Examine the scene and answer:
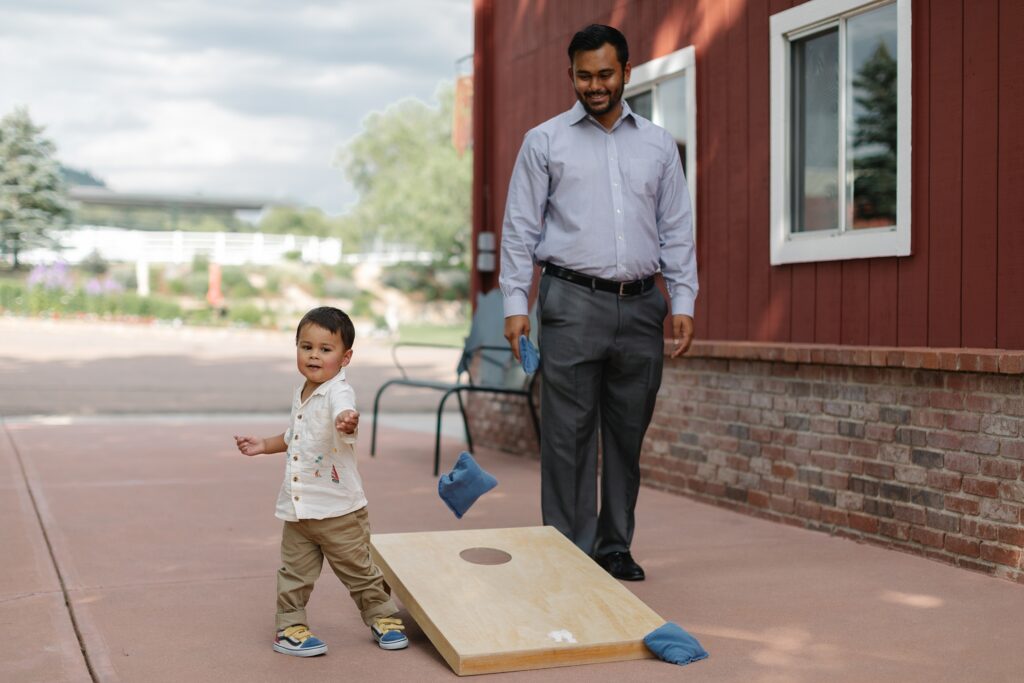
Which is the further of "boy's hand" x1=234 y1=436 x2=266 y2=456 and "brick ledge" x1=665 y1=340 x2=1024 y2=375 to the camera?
"brick ledge" x1=665 y1=340 x2=1024 y2=375

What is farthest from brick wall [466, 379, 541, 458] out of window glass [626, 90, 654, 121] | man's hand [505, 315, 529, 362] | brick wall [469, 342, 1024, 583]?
man's hand [505, 315, 529, 362]

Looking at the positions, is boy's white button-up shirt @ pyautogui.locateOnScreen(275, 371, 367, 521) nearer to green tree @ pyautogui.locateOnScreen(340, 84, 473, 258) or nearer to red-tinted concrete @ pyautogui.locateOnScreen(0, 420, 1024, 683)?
red-tinted concrete @ pyautogui.locateOnScreen(0, 420, 1024, 683)

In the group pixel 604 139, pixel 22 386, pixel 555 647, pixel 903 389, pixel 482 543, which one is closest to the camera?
pixel 555 647

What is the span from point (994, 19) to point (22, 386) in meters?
12.6

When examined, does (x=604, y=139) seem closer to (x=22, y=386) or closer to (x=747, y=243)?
(x=747, y=243)

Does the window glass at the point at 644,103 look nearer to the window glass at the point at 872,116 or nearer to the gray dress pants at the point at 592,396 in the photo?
the window glass at the point at 872,116

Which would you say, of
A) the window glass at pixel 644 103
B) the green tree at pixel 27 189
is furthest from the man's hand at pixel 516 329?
the green tree at pixel 27 189

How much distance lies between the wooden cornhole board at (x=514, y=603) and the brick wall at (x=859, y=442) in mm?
1742

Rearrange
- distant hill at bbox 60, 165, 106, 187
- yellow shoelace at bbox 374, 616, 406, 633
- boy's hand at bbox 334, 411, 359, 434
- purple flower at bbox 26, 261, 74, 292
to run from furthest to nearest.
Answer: distant hill at bbox 60, 165, 106, 187 → purple flower at bbox 26, 261, 74, 292 → yellow shoelace at bbox 374, 616, 406, 633 → boy's hand at bbox 334, 411, 359, 434

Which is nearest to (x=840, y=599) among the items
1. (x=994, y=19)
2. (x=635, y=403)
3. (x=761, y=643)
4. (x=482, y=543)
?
(x=761, y=643)

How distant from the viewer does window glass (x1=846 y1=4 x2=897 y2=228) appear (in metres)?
5.39

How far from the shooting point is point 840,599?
425 centimetres

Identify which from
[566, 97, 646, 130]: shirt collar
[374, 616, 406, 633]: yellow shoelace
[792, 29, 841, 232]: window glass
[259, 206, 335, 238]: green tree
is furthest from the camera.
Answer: [259, 206, 335, 238]: green tree

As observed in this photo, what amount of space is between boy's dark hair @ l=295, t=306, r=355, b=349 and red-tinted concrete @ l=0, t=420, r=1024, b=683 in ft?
3.06
